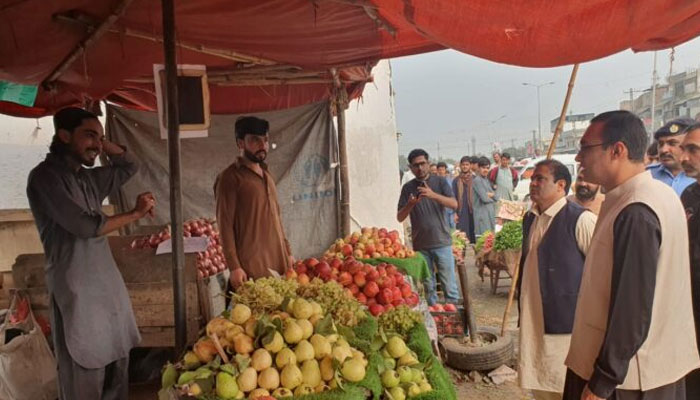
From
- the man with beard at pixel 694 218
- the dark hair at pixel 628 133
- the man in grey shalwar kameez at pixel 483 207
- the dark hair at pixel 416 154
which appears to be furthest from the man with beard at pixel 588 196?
the man in grey shalwar kameez at pixel 483 207

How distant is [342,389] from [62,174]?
2.02 meters

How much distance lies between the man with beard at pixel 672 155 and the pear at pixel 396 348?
3.30 m

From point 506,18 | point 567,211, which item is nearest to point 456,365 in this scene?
point 567,211

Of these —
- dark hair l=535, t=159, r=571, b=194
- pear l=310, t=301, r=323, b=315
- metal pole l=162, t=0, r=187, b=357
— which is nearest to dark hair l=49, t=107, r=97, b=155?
metal pole l=162, t=0, r=187, b=357

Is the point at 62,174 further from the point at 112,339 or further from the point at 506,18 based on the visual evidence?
the point at 506,18

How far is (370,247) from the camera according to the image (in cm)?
500

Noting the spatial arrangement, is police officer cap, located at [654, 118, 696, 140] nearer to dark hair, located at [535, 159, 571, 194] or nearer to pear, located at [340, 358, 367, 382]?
dark hair, located at [535, 159, 571, 194]

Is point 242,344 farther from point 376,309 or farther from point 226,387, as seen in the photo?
point 376,309

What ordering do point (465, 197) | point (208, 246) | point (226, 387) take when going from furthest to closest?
point (465, 197), point (208, 246), point (226, 387)

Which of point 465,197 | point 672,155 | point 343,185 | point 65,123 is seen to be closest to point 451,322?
point 343,185

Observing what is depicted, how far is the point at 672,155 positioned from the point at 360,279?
314 cm

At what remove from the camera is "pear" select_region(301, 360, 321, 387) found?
6.08 ft

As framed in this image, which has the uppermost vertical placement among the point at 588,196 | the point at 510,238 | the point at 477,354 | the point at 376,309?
the point at 588,196

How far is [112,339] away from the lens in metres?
2.73
